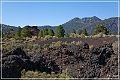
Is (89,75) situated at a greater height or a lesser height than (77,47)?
lesser

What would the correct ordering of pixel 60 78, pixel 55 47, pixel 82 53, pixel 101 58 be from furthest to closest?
pixel 55 47, pixel 82 53, pixel 101 58, pixel 60 78

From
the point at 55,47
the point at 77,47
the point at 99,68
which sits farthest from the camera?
the point at 55,47

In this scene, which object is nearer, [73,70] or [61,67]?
[73,70]

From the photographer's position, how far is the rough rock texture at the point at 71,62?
10727 mm

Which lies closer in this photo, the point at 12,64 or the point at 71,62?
the point at 12,64

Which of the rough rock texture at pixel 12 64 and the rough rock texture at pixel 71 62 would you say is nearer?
the rough rock texture at pixel 12 64

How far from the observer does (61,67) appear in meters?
13.2

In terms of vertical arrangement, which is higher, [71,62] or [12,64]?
[12,64]

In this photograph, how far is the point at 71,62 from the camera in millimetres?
13812

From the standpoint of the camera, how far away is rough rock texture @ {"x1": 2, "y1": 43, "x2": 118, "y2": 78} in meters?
10.7

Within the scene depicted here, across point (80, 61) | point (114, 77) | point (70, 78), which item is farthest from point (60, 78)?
point (80, 61)

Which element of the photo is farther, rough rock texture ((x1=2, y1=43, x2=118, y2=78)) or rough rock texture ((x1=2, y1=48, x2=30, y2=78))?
rough rock texture ((x1=2, y1=43, x2=118, y2=78))

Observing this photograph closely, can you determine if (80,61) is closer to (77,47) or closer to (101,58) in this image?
(101,58)

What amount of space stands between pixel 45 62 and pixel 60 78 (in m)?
2.80
